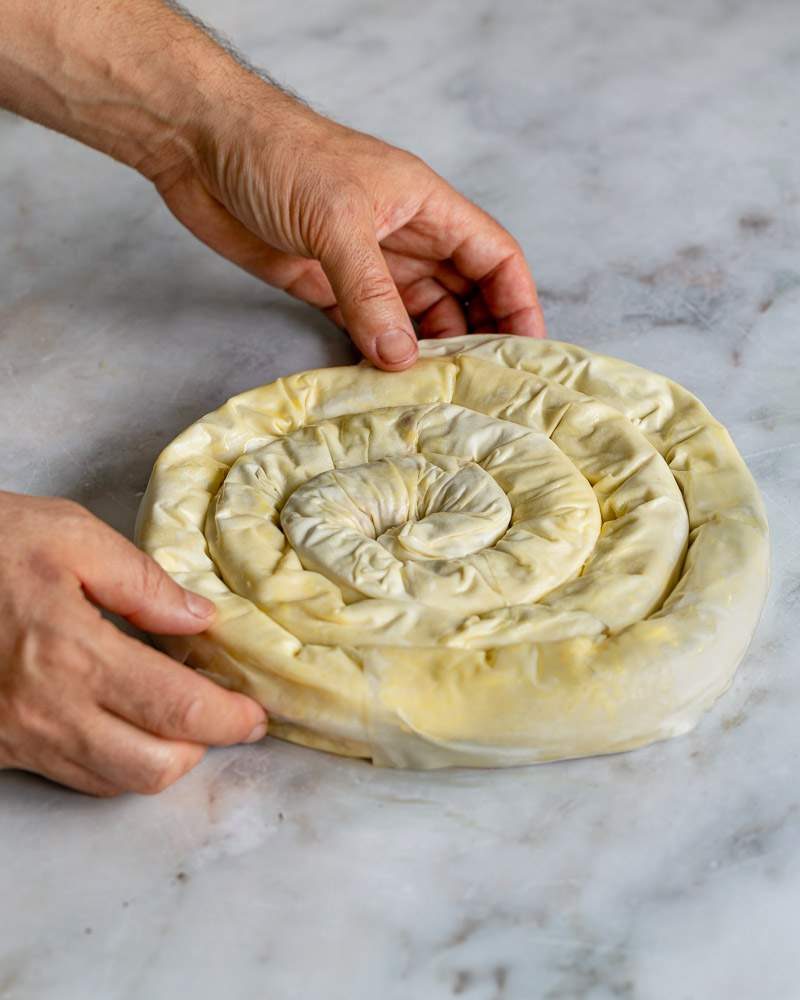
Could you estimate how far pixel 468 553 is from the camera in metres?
2.15

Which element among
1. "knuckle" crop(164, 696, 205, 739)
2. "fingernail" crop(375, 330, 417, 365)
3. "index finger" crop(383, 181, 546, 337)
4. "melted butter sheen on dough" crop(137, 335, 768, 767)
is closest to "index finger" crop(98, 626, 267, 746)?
"knuckle" crop(164, 696, 205, 739)

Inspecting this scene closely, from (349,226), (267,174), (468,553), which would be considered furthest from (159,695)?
(267,174)

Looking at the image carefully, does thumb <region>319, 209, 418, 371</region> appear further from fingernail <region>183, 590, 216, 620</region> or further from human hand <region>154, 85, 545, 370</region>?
fingernail <region>183, 590, 216, 620</region>

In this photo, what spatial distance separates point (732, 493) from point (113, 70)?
1526mm

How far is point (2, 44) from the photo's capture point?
2.75 m

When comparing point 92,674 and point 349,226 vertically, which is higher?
point 349,226

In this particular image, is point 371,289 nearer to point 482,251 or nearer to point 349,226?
point 349,226

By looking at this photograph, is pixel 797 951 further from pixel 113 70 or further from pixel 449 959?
pixel 113 70

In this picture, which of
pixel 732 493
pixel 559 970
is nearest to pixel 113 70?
pixel 732 493

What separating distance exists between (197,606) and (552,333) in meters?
1.29

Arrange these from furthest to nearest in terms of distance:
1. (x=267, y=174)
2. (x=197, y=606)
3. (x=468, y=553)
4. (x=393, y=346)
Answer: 1. (x=267, y=174)
2. (x=393, y=346)
3. (x=468, y=553)
4. (x=197, y=606)

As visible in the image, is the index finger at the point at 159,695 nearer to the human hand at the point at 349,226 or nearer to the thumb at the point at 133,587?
the thumb at the point at 133,587

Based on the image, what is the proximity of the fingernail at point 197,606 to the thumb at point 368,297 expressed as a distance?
0.69 metres

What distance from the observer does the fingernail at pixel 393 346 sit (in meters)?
2.51
